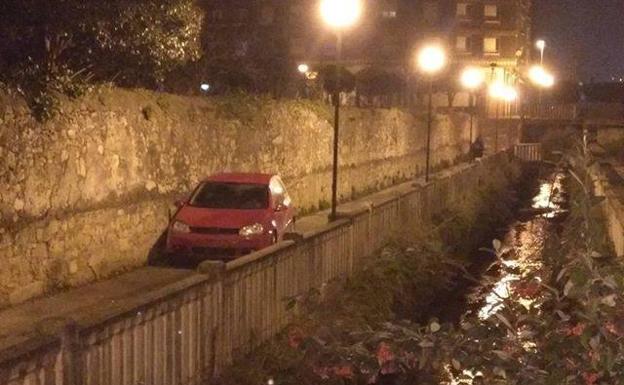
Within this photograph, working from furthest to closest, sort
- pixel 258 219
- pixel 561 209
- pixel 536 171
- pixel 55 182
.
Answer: pixel 536 171 → pixel 561 209 → pixel 258 219 → pixel 55 182

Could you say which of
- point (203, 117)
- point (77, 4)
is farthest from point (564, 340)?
point (203, 117)

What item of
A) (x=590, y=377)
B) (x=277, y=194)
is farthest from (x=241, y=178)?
(x=590, y=377)

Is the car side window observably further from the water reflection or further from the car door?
the water reflection

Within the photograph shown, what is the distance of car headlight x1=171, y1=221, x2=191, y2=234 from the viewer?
1571 centimetres

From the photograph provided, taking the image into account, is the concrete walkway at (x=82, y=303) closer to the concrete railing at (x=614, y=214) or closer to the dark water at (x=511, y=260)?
the dark water at (x=511, y=260)

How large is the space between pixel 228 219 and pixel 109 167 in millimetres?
2115

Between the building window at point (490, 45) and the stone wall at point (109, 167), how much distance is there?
210ft

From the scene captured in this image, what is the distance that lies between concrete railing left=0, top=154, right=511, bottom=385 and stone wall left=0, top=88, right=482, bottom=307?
3.12 m

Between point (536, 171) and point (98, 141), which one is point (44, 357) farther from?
point (536, 171)

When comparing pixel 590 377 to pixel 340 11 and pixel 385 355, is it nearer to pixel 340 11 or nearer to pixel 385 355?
pixel 385 355

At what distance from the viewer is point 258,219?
16062 mm

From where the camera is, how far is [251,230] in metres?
15.8

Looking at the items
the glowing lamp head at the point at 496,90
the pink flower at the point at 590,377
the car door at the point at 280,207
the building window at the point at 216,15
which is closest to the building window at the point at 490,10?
the glowing lamp head at the point at 496,90

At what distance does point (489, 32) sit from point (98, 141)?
75519 millimetres
